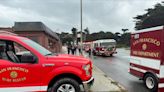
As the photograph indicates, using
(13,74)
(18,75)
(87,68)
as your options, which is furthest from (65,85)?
(13,74)

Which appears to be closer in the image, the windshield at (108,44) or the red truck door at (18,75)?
the red truck door at (18,75)

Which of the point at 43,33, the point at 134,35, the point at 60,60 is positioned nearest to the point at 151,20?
the point at 43,33

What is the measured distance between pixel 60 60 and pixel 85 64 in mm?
723

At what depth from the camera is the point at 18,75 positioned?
6.20 m

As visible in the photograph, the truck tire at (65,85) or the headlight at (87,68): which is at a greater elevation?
the headlight at (87,68)

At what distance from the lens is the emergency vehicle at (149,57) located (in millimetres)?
8195

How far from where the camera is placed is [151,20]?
7538 centimetres

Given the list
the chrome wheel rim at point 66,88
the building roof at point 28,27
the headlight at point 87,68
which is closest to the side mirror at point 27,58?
the chrome wheel rim at point 66,88

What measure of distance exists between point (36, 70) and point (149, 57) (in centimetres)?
469

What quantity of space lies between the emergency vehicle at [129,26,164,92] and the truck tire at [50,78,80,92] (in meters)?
3.05

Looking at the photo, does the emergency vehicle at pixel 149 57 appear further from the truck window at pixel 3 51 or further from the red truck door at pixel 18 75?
the truck window at pixel 3 51

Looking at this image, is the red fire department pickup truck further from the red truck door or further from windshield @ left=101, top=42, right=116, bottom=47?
windshield @ left=101, top=42, right=116, bottom=47

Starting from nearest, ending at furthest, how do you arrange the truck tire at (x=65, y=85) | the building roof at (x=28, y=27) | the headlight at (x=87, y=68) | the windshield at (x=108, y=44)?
1. the truck tire at (x=65, y=85)
2. the headlight at (x=87, y=68)
3. the building roof at (x=28, y=27)
4. the windshield at (x=108, y=44)

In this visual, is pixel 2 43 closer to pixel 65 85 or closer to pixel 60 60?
pixel 60 60
